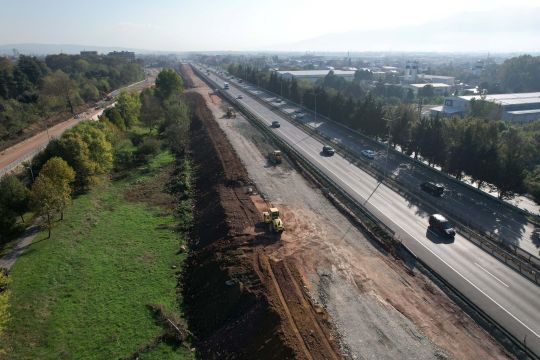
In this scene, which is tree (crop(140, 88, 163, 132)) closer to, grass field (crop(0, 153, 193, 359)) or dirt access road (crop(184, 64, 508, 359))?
grass field (crop(0, 153, 193, 359))

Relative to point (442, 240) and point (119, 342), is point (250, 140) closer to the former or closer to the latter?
point (442, 240)

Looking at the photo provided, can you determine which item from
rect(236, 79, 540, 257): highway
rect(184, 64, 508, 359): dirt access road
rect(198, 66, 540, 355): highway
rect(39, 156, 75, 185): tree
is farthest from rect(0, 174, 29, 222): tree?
rect(236, 79, 540, 257): highway

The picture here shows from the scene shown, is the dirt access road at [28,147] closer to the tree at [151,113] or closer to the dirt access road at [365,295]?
the tree at [151,113]

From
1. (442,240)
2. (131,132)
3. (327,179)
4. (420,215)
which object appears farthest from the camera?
(131,132)

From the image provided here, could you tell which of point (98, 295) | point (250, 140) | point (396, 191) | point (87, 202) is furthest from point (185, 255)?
point (250, 140)

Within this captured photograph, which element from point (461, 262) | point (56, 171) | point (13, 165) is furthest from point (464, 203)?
point (13, 165)

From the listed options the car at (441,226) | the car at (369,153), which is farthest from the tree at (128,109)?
the car at (441,226)
